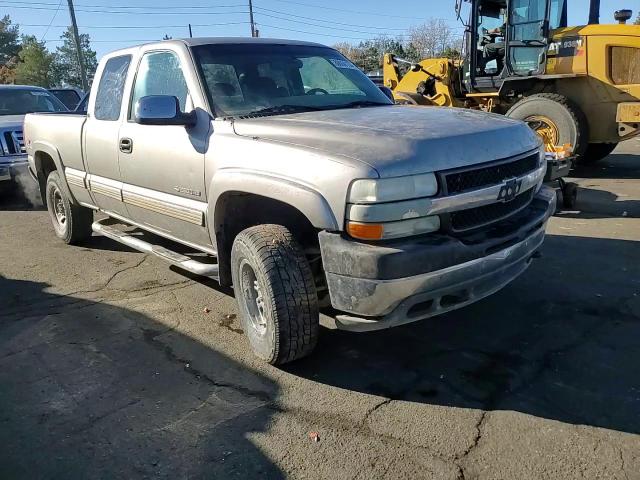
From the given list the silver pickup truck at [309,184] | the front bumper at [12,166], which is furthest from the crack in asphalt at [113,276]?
the front bumper at [12,166]

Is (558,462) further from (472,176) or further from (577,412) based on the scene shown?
(472,176)

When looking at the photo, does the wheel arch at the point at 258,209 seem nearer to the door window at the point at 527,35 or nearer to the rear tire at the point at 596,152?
the door window at the point at 527,35

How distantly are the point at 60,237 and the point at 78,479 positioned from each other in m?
4.62

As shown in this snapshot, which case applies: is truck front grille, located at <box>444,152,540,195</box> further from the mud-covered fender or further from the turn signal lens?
the mud-covered fender

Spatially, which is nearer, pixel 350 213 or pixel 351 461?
pixel 351 461

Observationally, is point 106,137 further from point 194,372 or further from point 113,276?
point 194,372

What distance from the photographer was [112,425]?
2875 millimetres

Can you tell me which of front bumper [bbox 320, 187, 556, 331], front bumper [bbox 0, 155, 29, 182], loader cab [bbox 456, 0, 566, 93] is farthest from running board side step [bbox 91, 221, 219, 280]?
loader cab [bbox 456, 0, 566, 93]

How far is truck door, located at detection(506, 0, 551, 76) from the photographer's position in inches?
360

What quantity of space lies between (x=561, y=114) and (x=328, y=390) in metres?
7.27

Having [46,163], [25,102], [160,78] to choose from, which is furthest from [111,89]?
[25,102]

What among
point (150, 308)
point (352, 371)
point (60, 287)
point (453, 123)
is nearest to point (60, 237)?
point (60, 287)

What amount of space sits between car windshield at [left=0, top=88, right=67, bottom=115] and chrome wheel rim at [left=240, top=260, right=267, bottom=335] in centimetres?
851

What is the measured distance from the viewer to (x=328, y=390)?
10.3ft
